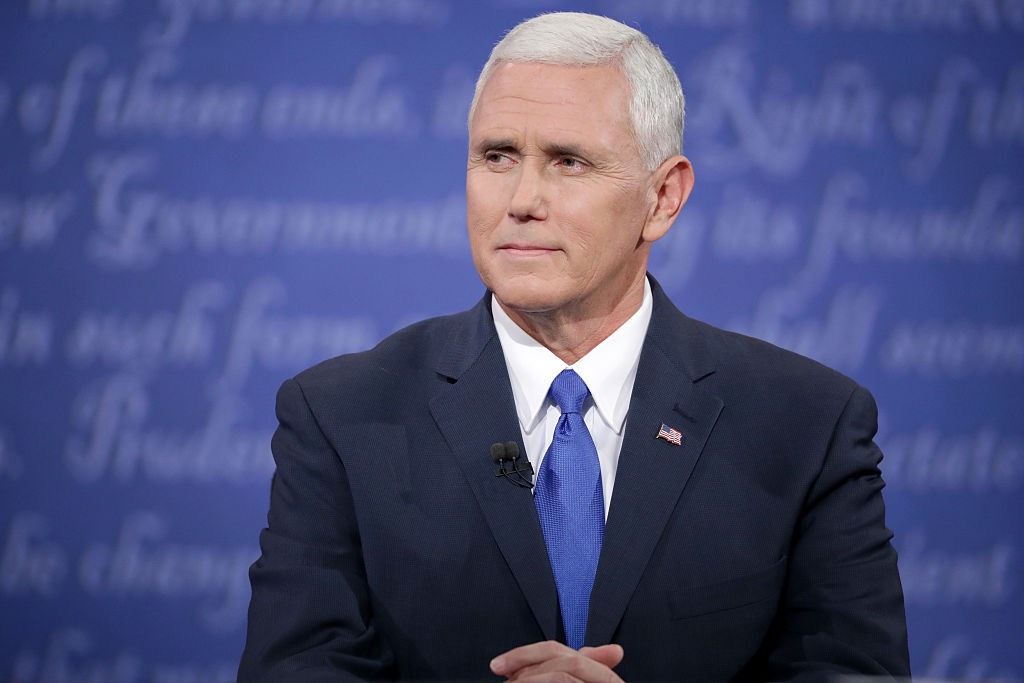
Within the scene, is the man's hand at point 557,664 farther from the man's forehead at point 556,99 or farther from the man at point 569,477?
the man's forehead at point 556,99

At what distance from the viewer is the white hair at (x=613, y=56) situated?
1.89 metres

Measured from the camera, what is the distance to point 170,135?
353 centimetres

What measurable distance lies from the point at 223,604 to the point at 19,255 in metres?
1.26

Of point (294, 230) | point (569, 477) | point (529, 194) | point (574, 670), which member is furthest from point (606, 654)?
point (294, 230)

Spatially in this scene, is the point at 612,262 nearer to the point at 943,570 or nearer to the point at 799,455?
the point at 799,455

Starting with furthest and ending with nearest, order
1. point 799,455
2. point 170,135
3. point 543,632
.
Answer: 1. point 170,135
2. point 799,455
3. point 543,632

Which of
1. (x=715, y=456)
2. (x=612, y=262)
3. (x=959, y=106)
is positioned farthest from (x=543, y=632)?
(x=959, y=106)

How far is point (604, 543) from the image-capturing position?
1.81 metres

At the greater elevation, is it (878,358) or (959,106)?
(959,106)

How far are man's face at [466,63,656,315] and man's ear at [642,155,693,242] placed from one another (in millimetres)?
109

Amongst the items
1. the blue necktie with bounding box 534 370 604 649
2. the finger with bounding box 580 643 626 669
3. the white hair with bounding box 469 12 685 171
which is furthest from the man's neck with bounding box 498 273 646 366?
the finger with bounding box 580 643 626 669

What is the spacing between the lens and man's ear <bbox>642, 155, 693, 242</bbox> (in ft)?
6.69

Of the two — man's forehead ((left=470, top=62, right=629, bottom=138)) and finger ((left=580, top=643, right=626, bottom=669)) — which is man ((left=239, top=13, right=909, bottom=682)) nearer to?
man's forehead ((left=470, top=62, right=629, bottom=138))

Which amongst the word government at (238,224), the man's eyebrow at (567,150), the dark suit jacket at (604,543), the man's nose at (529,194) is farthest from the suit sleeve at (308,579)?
the word government at (238,224)
